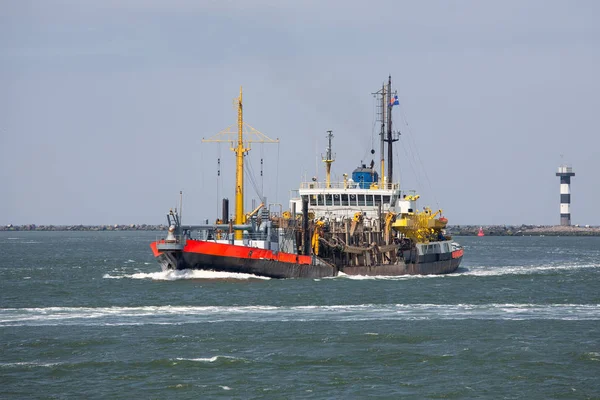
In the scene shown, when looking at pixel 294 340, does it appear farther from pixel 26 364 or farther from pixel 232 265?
pixel 232 265

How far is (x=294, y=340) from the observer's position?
33.2 meters

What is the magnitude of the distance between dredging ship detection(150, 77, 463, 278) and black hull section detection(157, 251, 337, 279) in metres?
0.06

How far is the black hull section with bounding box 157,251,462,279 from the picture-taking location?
5366cm

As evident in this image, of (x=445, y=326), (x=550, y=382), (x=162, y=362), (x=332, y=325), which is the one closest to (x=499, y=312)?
(x=445, y=326)

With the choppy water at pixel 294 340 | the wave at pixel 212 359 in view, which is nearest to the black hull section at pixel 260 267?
the choppy water at pixel 294 340

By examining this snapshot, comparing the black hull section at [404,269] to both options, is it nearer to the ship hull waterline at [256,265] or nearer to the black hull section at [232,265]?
the ship hull waterline at [256,265]

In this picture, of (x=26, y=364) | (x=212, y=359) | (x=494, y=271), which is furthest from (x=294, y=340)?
(x=494, y=271)

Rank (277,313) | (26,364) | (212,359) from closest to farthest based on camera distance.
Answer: (26,364), (212,359), (277,313)

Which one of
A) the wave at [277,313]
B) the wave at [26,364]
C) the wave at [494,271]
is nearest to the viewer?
the wave at [26,364]

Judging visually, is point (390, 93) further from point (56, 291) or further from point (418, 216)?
point (56, 291)

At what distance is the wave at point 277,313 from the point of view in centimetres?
3806

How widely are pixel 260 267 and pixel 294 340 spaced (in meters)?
21.9

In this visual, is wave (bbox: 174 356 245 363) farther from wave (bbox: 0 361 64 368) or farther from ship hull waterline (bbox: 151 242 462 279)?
ship hull waterline (bbox: 151 242 462 279)

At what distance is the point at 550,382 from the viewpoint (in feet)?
88.6
